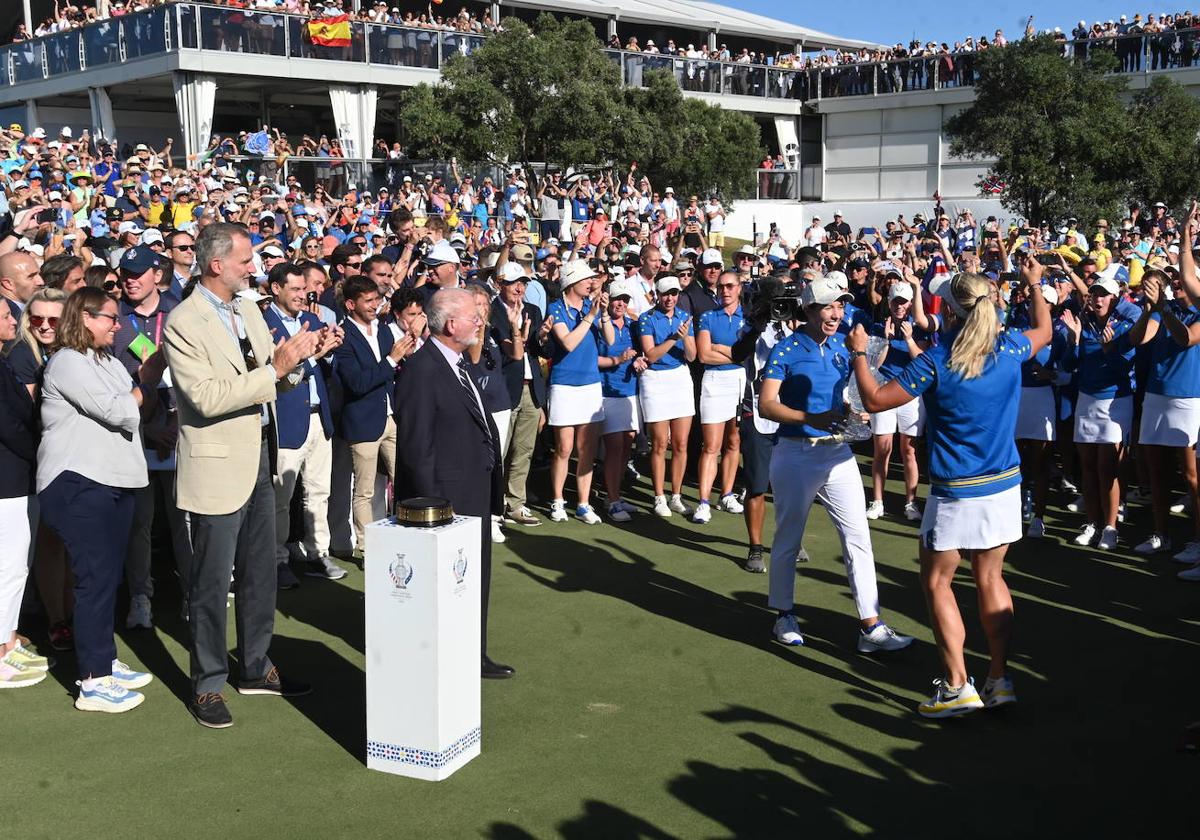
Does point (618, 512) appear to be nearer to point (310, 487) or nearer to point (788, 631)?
point (310, 487)

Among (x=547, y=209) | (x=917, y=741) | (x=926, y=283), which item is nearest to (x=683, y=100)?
(x=547, y=209)

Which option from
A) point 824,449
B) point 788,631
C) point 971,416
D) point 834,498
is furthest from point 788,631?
point 971,416

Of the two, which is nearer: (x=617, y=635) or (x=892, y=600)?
(x=617, y=635)

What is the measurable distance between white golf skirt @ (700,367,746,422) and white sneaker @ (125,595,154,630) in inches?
176

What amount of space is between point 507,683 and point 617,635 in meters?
0.99

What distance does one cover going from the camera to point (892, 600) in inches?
307

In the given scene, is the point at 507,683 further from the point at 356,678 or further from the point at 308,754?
the point at 308,754

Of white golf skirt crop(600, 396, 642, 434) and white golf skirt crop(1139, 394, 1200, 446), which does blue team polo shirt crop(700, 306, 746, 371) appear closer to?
white golf skirt crop(600, 396, 642, 434)

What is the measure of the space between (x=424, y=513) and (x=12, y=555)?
254 cm

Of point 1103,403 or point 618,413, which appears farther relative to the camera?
point 618,413

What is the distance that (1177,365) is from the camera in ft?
28.1

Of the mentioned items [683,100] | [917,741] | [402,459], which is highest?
[683,100]

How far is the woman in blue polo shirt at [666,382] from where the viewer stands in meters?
9.79

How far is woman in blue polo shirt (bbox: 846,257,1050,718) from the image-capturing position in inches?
222
